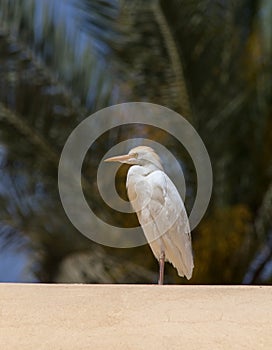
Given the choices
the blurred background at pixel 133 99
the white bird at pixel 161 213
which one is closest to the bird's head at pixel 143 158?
the white bird at pixel 161 213

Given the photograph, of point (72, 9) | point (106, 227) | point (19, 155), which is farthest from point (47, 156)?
point (72, 9)

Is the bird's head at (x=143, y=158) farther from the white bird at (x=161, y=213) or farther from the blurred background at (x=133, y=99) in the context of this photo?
the blurred background at (x=133, y=99)

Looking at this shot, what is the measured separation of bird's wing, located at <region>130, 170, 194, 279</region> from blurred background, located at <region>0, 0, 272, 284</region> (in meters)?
0.64

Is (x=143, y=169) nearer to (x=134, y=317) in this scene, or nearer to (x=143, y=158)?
(x=143, y=158)

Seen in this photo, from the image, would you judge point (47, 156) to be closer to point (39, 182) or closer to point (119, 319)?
point (39, 182)

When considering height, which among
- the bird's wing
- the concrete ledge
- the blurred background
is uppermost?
the concrete ledge

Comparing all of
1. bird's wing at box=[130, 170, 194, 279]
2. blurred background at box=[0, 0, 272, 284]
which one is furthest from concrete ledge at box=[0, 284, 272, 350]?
blurred background at box=[0, 0, 272, 284]

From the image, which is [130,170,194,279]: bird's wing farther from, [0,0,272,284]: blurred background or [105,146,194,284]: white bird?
[0,0,272,284]: blurred background

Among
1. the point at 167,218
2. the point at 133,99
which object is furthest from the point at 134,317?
the point at 133,99

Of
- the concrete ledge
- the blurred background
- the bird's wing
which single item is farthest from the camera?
the blurred background

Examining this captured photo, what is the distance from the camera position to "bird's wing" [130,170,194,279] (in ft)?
5.71

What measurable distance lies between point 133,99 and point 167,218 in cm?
77

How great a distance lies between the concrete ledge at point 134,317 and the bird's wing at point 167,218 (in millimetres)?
548

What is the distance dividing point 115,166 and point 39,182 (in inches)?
9.3
